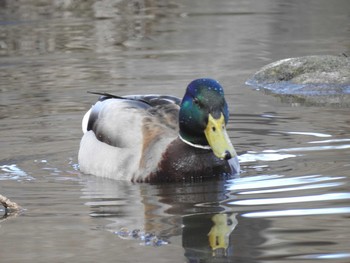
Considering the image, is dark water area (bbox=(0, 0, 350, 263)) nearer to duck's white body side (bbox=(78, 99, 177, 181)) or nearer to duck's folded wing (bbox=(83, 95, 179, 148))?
duck's white body side (bbox=(78, 99, 177, 181))

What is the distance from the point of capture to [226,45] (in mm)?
18062

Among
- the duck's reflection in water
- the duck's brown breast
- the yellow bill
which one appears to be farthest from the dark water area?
the yellow bill

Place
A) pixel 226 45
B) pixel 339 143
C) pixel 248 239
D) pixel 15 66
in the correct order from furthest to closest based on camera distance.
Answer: pixel 226 45 < pixel 15 66 < pixel 339 143 < pixel 248 239

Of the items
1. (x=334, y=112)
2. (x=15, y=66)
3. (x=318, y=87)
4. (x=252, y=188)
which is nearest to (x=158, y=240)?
(x=252, y=188)

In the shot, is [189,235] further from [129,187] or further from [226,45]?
[226,45]

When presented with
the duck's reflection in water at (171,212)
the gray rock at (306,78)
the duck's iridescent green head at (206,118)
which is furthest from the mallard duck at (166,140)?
the gray rock at (306,78)

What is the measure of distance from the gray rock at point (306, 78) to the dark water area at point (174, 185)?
1.03ft

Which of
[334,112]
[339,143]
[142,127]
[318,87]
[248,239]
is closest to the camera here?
[248,239]

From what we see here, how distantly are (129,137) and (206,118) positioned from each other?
2.54 feet

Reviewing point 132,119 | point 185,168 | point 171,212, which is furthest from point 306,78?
point 171,212

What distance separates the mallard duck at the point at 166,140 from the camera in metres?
9.36

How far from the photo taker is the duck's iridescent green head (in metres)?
9.14

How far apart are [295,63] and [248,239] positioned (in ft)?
25.9

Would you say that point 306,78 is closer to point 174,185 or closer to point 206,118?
point 206,118
